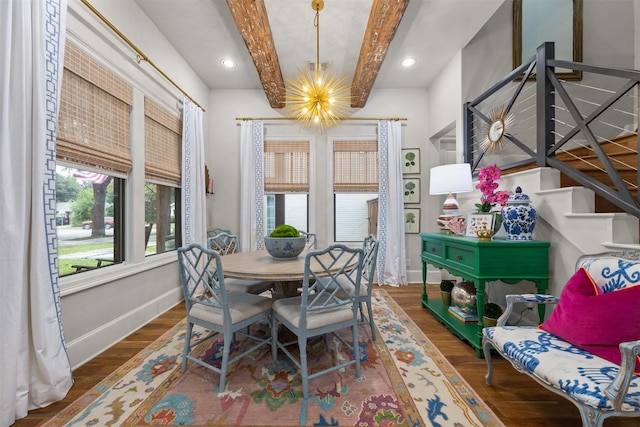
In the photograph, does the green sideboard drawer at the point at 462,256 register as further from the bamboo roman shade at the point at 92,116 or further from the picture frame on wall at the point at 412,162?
the bamboo roman shade at the point at 92,116

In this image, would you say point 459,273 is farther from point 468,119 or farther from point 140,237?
point 140,237

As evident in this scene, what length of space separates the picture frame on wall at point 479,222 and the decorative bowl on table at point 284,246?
4.91ft

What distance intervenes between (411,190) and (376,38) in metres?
2.24

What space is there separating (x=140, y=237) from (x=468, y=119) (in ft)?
12.5

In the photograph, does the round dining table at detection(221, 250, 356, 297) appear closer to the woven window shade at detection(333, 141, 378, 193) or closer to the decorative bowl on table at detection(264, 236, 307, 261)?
the decorative bowl on table at detection(264, 236, 307, 261)

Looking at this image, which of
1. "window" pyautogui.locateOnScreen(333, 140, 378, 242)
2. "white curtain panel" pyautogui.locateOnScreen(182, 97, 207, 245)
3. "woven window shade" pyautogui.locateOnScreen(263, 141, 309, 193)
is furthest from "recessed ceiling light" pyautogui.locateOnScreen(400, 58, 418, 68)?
"white curtain panel" pyautogui.locateOnScreen(182, 97, 207, 245)

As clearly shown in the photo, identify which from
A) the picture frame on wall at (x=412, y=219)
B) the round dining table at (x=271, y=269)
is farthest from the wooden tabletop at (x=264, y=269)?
the picture frame on wall at (x=412, y=219)

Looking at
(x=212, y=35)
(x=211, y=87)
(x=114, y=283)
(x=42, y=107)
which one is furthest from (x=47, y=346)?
(x=211, y=87)

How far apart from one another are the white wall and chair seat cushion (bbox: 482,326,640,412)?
281cm

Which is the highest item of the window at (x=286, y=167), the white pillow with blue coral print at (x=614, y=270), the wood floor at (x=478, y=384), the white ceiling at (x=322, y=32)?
the white ceiling at (x=322, y=32)

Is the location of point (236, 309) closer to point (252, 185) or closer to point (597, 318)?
point (597, 318)

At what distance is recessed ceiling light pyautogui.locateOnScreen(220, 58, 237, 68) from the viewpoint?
335 centimetres

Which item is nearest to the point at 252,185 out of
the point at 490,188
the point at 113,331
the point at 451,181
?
the point at 113,331

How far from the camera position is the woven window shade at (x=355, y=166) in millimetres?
4195
